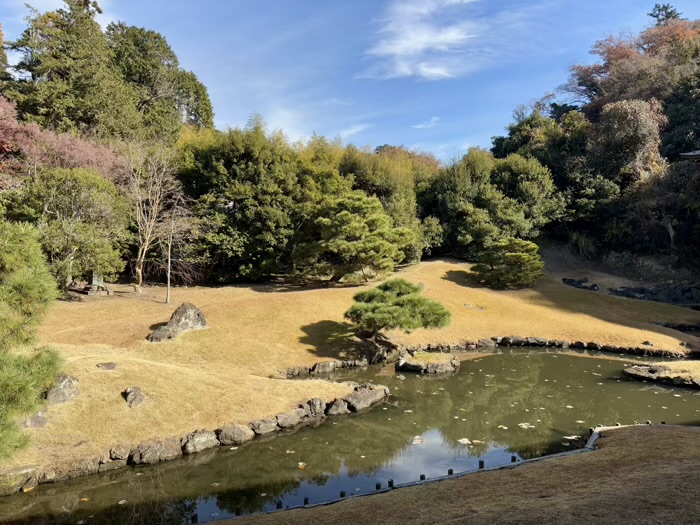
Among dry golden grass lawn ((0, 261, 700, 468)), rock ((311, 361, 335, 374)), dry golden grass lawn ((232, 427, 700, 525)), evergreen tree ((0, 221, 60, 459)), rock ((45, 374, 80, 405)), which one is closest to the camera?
dry golden grass lawn ((232, 427, 700, 525))

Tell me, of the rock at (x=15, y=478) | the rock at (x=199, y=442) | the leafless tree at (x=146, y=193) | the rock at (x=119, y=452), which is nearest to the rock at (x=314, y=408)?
the rock at (x=199, y=442)

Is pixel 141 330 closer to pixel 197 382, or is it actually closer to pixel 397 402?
pixel 197 382

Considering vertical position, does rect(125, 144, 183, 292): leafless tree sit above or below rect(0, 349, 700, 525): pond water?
above

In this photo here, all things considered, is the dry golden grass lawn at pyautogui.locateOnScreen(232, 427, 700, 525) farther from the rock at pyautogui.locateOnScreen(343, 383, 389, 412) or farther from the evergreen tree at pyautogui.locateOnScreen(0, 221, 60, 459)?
the rock at pyautogui.locateOnScreen(343, 383, 389, 412)

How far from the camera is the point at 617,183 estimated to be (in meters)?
27.9

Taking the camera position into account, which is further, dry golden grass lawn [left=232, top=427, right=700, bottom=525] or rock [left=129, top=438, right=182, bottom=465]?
rock [left=129, top=438, right=182, bottom=465]

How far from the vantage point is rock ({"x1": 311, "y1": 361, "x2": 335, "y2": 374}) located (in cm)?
1264

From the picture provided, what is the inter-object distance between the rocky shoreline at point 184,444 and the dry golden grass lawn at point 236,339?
0.22 meters

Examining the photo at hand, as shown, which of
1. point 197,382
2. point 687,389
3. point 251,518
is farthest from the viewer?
point 687,389

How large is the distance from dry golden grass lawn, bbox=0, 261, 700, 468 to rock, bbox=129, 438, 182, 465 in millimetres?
240

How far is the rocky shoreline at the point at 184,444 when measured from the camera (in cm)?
611

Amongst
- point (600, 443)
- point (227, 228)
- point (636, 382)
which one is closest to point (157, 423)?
point (600, 443)

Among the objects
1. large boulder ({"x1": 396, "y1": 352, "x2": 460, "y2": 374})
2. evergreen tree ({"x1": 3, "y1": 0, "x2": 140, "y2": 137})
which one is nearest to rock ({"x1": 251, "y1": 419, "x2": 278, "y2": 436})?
large boulder ({"x1": 396, "y1": 352, "x2": 460, "y2": 374})

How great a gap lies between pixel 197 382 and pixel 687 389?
1185cm
